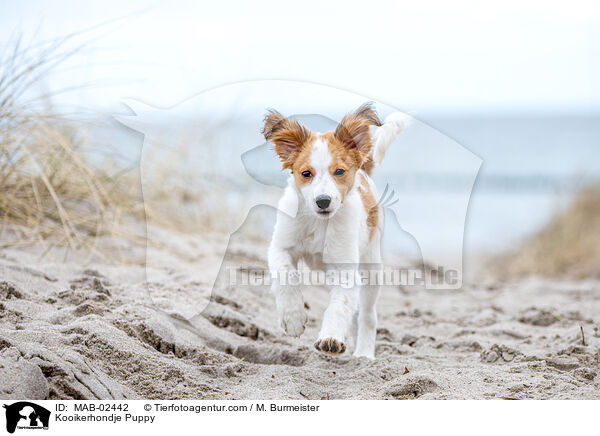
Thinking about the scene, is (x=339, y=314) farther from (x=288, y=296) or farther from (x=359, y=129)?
(x=359, y=129)

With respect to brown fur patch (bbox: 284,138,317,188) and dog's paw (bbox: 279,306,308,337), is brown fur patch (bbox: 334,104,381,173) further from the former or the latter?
dog's paw (bbox: 279,306,308,337)

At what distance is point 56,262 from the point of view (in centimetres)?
338

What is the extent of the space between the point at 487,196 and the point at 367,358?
22.9ft

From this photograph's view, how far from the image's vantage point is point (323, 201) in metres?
2.17

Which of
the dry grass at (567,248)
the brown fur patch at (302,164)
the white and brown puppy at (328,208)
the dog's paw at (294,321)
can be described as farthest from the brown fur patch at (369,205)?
the dry grass at (567,248)

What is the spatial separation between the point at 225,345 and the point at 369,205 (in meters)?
0.87

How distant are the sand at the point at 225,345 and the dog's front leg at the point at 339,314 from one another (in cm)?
25

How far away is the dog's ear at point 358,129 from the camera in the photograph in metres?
2.28
